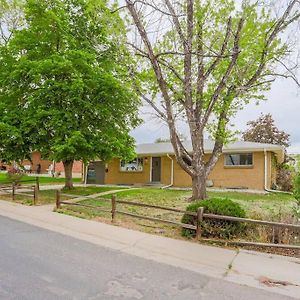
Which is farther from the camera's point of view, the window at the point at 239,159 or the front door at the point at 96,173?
the front door at the point at 96,173

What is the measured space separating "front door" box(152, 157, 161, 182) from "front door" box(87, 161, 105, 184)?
15.2 feet

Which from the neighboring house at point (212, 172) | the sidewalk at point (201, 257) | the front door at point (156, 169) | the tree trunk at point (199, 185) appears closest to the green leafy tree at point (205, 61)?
the tree trunk at point (199, 185)

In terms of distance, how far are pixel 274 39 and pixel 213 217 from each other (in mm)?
7349

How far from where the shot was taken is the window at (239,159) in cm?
2153

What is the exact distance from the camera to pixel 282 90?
13.3 meters

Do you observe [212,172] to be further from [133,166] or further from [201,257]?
[201,257]

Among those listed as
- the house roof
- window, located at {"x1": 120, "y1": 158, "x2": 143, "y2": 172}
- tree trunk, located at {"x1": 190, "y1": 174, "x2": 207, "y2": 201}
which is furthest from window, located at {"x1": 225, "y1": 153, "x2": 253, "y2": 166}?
tree trunk, located at {"x1": 190, "y1": 174, "x2": 207, "y2": 201}

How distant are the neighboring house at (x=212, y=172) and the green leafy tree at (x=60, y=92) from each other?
7.05 m

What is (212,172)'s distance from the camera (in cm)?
2270

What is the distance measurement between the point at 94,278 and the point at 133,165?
→ 21.5 m

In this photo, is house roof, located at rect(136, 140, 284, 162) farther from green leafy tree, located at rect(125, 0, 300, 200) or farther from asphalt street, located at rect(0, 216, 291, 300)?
asphalt street, located at rect(0, 216, 291, 300)

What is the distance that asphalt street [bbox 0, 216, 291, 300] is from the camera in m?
4.56

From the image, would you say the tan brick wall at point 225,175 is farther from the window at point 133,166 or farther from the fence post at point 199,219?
the fence post at point 199,219

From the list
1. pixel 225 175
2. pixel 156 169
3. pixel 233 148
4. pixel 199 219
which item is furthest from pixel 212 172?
pixel 199 219
